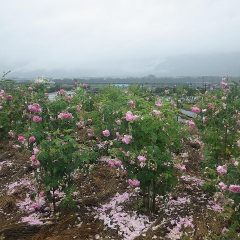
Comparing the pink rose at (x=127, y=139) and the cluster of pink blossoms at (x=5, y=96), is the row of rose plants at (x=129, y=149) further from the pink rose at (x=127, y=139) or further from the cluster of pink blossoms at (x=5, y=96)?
the cluster of pink blossoms at (x=5, y=96)

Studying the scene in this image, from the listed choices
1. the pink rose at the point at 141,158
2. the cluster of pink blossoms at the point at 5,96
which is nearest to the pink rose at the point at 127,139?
the pink rose at the point at 141,158

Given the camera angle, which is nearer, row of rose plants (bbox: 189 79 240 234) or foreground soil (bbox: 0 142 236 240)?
foreground soil (bbox: 0 142 236 240)

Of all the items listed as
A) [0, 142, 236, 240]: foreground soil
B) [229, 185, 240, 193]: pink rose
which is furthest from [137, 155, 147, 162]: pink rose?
[229, 185, 240, 193]: pink rose

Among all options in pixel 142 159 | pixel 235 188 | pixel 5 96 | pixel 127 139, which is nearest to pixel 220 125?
pixel 127 139

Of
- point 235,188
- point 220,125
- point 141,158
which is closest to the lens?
point 235,188

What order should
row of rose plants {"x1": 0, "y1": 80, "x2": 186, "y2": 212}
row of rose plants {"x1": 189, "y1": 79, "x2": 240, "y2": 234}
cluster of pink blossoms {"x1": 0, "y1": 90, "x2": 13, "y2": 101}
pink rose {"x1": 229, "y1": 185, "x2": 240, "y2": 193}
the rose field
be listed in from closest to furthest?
pink rose {"x1": 229, "y1": 185, "x2": 240, "y2": 193}, the rose field, row of rose plants {"x1": 0, "y1": 80, "x2": 186, "y2": 212}, row of rose plants {"x1": 189, "y1": 79, "x2": 240, "y2": 234}, cluster of pink blossoms {"x1": 0, "y1": 90, "x2": 13, "y2": 101}

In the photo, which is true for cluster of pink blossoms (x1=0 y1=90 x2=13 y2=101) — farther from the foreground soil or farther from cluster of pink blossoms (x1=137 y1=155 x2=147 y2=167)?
cluster of pink blossoms (x1=137 y1=155 x2=147 y2=167)

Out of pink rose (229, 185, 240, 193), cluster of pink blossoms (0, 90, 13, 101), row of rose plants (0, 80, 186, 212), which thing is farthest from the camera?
cluster of pink blossoms (0, 90, 13, 101)

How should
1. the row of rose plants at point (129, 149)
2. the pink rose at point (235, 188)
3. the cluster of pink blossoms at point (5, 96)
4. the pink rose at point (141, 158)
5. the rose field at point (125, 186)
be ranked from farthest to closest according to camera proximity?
the cluster of pink blossoms at point (5, 96), the row of rose plants at point (129, 149), the rose field at point (125, 186), the pink rose at point (141, 158), the pink rose at point (235, 188)

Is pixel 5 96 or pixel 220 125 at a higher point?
pixel 5 96

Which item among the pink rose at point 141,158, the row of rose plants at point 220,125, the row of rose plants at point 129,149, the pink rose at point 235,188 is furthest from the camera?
the row of rose plants at point 220,125

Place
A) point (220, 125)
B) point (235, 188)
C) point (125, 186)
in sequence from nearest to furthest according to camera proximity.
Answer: point (235, 188) < point (125, 186) < point (220, 125)

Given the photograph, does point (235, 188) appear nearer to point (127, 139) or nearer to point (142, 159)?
point (142, 159)

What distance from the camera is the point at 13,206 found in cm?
1265
